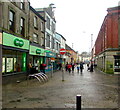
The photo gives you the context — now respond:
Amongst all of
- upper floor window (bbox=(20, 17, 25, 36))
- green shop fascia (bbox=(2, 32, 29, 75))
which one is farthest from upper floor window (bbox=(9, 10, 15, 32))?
upper floor window (bbox=(20, 17, 25, 36))

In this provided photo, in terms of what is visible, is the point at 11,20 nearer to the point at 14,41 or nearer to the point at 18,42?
the point at 14,41

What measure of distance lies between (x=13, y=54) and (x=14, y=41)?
125cm

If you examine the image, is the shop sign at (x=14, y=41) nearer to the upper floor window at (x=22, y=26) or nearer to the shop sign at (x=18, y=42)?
the shop sign at (x=18, y=42)

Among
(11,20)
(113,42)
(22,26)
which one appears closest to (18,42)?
(11,20)

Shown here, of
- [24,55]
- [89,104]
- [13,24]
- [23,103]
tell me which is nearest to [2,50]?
[13,24]

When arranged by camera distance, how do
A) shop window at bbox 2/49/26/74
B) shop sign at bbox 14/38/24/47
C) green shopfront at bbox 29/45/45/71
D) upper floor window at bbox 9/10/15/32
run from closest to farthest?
shop window at bbox 2/49/26/74
upper floor window at bbox 9/10/15/32
shop sign at bbox 14/38/24/47
green shopfront at bbox 29/45/45/71

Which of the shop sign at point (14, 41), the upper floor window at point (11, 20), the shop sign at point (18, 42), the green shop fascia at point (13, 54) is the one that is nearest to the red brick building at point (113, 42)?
the green shop fascia at point (13, 54)

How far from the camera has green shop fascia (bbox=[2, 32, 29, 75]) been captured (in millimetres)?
11633

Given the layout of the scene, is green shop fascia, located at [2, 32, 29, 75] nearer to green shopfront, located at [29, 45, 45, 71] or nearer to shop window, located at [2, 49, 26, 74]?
shop window, located at [2, 49, 26, 74]

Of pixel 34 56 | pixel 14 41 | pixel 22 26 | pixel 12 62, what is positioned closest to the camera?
pixel 14 41

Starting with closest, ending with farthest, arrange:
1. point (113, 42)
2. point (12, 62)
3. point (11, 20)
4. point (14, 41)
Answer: point (14, 41)
point (11, 20)
point (12, 62)
point (113, 42)

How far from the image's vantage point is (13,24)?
13117mm

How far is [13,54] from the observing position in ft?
43.0

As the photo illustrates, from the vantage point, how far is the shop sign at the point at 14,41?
449 inches
